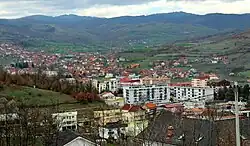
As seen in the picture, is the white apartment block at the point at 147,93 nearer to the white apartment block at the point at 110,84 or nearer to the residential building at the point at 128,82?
the residential building at the point at 128,82

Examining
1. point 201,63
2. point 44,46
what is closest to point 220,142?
point 201,63

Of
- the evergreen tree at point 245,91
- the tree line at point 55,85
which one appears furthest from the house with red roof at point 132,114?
the evergreen tree at point 245,91

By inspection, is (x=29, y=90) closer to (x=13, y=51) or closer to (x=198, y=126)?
(x=198, y=126)

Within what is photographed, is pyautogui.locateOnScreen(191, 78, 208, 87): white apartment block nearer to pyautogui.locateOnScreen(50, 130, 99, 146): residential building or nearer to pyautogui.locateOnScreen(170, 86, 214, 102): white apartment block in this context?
pyautogui.locateOnScreen(170, 86, 214, 102): white apartment block

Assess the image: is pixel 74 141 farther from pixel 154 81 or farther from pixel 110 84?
pixel 154 81

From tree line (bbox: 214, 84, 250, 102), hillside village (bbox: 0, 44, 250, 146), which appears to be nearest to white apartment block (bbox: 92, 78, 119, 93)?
hillside village (bbox: 0, 44, 250, 146)

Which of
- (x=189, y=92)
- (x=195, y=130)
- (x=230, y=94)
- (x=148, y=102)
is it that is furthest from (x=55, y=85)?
(x=195, y=130)

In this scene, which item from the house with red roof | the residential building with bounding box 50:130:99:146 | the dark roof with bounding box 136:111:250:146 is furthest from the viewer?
the house with red roof
